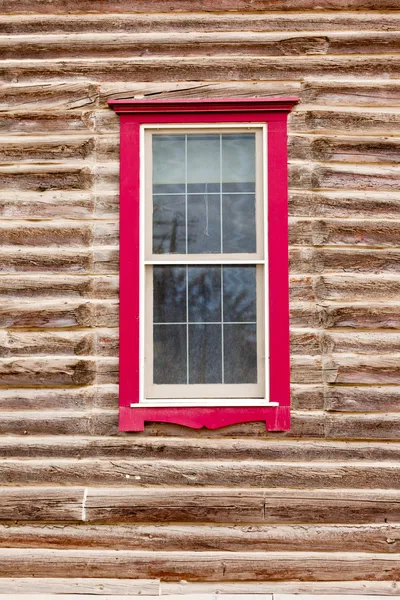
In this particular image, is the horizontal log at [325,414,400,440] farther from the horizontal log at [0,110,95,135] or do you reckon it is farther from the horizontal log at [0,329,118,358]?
the horizontal log at [0,110,95,135]

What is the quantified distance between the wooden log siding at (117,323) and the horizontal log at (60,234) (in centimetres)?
1

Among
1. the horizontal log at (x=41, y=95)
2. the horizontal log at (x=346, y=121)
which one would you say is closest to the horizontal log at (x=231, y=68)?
the horizontal log at (x=41, y=95)

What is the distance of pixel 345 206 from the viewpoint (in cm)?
516

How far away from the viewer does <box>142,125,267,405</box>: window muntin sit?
5105mm

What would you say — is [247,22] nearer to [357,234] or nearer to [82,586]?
[357,234]

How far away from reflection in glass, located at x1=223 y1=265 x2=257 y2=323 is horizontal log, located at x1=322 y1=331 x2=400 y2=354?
0.53 metres

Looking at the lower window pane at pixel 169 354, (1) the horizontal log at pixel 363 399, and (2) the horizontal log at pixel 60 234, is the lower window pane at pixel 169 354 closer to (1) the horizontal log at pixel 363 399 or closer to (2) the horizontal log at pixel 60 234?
(2) the horizontal log at pixel 60 234

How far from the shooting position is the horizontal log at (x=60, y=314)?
5.10 meters

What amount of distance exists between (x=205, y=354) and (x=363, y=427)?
1.18 m

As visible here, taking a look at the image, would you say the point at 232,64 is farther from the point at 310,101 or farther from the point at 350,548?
the point at 350,548

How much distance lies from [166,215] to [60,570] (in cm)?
251

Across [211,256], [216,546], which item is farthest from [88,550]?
[211,256]

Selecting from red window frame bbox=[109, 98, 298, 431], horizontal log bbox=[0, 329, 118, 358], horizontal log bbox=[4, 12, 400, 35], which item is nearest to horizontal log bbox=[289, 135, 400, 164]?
red window frame bbox=[109, 98, 298, 431]

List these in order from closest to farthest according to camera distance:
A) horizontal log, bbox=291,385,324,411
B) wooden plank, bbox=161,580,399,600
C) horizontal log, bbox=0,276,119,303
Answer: wooden plank, bbox=161,580,399,600 → horizontal log, bbox=291,385,324,411 → horizontal log, bbox=0,276,119,303
